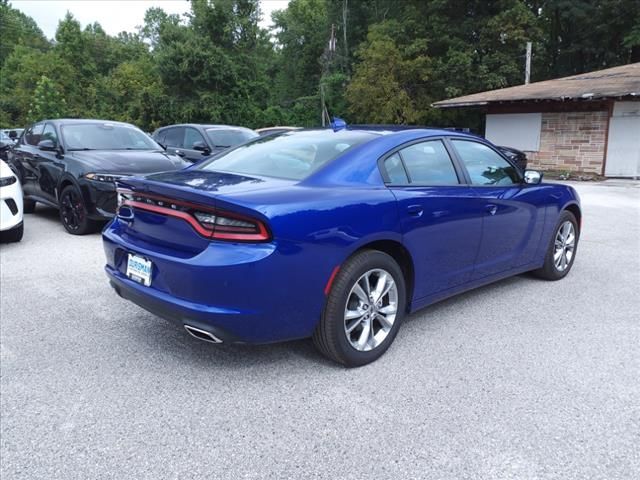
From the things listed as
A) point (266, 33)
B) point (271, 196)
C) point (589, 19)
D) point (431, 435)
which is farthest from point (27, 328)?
point (266, 33)

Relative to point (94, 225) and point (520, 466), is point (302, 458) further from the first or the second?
point (94, 225)

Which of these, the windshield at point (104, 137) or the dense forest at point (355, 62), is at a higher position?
the dense forest at point (355, 62)

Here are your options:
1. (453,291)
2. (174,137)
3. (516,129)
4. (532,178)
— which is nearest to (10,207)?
(174,137)

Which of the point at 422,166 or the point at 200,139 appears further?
the point at 200,139

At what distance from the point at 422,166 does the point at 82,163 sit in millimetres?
5159

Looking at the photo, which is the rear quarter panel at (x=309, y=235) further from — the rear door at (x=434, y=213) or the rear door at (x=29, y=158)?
the rear door at (x=29, y=158)

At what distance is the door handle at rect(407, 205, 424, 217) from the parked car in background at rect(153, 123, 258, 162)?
701 cm

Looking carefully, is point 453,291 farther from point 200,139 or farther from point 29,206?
point 29,206

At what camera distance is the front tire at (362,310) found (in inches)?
123

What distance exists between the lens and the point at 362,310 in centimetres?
331

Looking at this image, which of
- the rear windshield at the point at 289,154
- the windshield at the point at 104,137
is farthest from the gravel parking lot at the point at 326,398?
the windshield at the point at 104,137

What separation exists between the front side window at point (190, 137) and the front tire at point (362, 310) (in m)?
7.95

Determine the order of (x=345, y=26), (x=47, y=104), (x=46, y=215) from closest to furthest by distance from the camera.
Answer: (x=46, y=215) → (x=47, y=104) → (x=345, y=26)

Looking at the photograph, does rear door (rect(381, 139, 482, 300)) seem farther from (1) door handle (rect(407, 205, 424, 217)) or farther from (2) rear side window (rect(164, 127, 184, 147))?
(2) rear side window (rect(164, 127, 184, 147))
